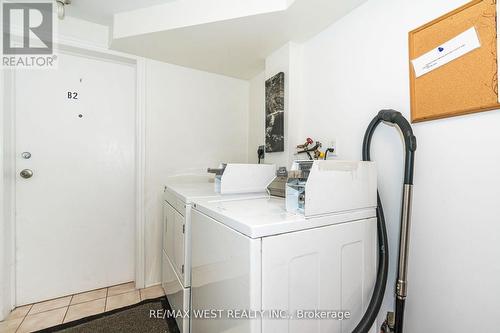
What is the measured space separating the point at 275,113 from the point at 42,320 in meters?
2.30

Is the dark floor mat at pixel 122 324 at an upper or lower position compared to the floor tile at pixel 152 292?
upper

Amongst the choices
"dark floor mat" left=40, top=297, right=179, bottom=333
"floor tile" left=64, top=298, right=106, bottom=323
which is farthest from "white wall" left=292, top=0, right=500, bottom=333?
"floor tile" left=64, top=298, right=106, bottom=323

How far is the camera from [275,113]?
1.91m

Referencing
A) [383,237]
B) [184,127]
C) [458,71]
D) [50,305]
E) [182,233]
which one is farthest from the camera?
[184,127]

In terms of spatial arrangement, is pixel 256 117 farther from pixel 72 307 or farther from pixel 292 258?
pixel 72 307

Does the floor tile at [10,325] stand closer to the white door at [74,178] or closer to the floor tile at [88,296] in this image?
the white door at [74,178]

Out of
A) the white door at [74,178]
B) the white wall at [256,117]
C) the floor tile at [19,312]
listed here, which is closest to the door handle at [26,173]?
the white door at [74,178]

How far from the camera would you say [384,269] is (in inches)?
43.1

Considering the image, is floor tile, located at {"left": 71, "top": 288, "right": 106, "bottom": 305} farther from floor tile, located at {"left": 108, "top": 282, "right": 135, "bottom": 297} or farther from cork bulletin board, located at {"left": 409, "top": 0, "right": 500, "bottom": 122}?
cork bulletin board, located at {"left": 409, "top": 0, "right": 500, "bottom": 122}

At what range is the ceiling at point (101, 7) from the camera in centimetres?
163

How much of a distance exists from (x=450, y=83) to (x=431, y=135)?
0.23 meters

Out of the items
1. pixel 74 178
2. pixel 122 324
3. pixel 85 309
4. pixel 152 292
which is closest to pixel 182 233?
pixel 122 324

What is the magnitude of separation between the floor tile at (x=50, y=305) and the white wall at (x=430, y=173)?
7.58 ft

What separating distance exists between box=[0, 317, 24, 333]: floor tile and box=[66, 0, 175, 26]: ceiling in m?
2.28
